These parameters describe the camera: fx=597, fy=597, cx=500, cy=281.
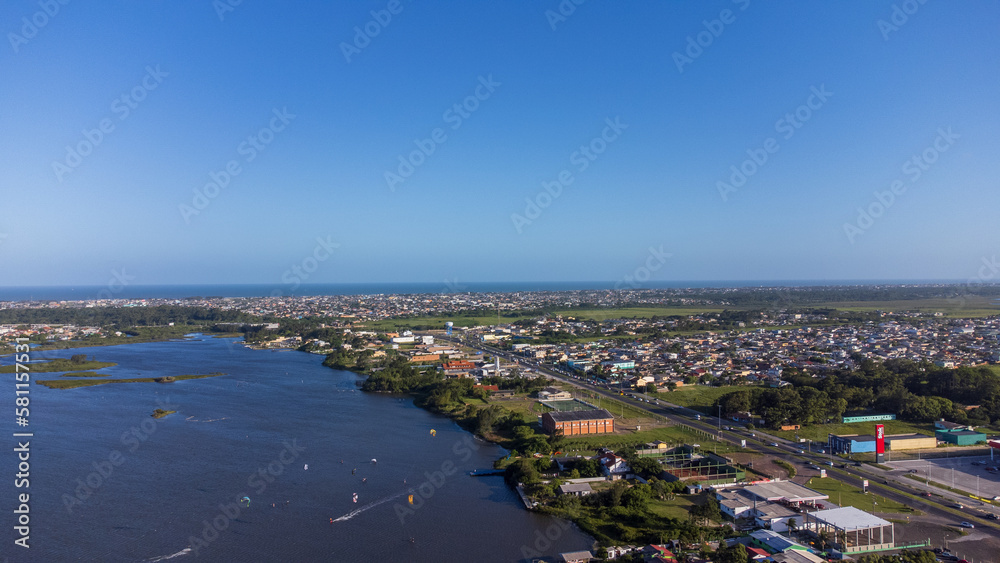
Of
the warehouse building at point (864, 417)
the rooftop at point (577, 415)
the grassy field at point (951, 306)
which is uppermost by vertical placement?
the grassy field at point (951, 306)

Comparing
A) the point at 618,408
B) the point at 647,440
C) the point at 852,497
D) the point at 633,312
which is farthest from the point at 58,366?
the point at 633,312

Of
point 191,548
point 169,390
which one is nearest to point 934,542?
point 191,548

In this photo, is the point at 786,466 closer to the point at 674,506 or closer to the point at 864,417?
the point at 674,506

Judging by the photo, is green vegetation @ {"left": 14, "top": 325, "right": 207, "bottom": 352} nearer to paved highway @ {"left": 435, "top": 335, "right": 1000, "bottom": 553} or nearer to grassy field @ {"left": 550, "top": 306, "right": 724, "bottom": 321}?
grassy field @ {"left": 550, "top": 306, "right": 724, "bottom": 321}

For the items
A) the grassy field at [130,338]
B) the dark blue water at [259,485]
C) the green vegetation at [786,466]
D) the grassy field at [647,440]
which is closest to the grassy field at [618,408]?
the grassy field at [647,440]

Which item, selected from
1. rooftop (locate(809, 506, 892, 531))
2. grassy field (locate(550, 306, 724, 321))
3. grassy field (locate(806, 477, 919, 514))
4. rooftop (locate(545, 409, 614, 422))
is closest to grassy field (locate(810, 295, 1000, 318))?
grassy field (locate(550, 306, 724, 321))

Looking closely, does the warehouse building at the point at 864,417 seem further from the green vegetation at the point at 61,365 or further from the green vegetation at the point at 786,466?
the green vegetation at the point at 61,365

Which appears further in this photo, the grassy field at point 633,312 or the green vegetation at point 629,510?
the grassy field at point 633,312

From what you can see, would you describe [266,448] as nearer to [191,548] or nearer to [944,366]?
[191,548]
